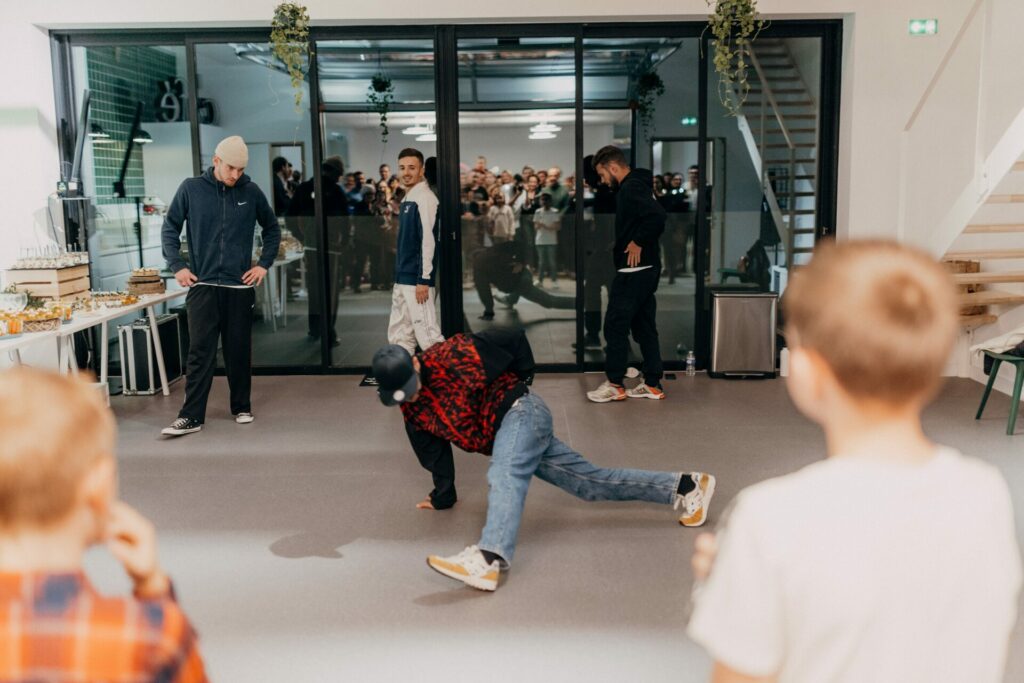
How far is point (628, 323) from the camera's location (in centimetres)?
693

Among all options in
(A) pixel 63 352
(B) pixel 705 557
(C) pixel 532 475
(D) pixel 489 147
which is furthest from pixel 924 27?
(B) pixel 705 557

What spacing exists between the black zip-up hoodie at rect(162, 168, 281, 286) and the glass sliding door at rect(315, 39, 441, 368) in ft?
5.55

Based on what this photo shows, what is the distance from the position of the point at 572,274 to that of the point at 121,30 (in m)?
3.90

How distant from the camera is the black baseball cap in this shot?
3520 millimetres

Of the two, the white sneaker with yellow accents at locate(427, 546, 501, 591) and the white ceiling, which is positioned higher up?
the white ceiling

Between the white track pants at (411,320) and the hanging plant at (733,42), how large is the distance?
2.70 meters

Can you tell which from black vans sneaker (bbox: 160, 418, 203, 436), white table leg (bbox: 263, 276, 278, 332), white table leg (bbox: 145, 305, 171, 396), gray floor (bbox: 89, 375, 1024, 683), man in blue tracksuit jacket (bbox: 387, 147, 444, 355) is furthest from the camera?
white table leg (bbox: 263, 276, 278, 332)

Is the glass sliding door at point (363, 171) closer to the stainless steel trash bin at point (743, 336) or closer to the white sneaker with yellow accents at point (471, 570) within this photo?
the stainless steel trash bin at point (743, 336)

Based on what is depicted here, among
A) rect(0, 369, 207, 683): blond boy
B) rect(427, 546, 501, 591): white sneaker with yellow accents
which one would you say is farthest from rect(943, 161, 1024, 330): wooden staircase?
rect(0, 369, 207, 683): blond boy

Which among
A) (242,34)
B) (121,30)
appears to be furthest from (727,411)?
(121,30)

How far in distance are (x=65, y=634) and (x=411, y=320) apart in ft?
19.3

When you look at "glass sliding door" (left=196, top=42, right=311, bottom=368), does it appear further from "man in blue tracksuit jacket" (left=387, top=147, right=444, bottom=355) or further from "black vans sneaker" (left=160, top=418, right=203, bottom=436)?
"black vans sneaker" (left=160, top=418, right=203, bottom=436)

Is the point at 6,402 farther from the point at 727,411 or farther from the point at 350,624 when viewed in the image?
the point at 727,411

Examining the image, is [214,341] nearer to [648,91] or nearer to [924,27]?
[648,91]
